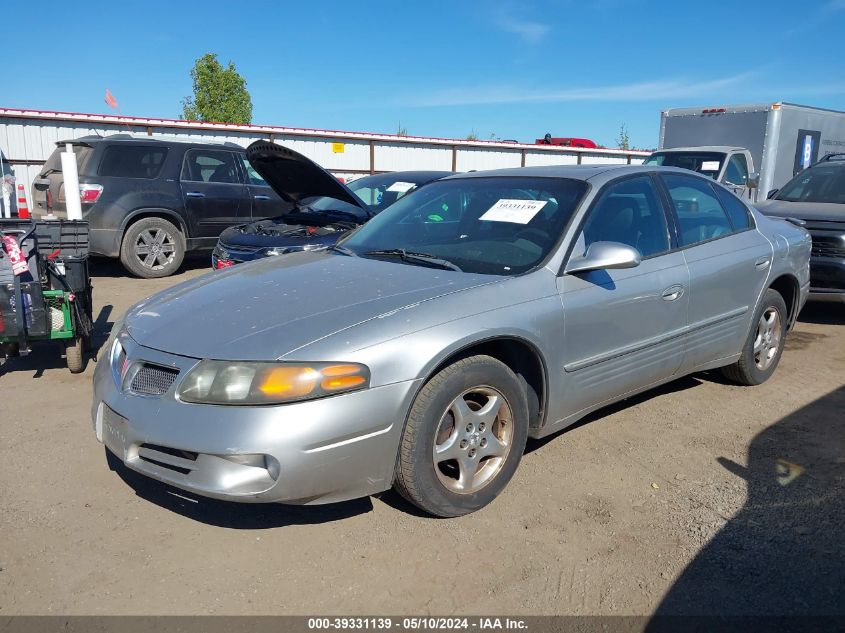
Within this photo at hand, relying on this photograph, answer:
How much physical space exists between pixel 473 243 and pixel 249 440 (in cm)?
170

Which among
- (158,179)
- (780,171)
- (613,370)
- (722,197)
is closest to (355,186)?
(158,179)

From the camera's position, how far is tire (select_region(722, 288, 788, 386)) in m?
4.76

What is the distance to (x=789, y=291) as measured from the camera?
520 cm

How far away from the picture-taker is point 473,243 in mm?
3719

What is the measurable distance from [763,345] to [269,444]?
12.7ft

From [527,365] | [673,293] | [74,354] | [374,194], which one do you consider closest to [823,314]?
[673,293]

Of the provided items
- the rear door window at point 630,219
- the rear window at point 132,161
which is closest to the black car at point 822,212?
the rear door window at point 630,219

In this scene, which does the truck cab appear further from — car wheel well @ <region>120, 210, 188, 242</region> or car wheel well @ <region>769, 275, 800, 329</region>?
car wheel well @ <region>120, 210, 188, 242</region>

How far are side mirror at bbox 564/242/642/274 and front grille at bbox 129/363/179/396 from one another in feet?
6.23

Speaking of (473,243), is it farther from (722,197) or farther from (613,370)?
(722,197)

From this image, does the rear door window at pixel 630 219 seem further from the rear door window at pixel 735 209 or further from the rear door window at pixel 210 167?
the rear door window at pixel 210 167

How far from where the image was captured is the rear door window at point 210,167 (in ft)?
31.4

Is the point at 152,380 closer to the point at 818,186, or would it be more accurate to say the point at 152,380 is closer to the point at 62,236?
the point at 62,236

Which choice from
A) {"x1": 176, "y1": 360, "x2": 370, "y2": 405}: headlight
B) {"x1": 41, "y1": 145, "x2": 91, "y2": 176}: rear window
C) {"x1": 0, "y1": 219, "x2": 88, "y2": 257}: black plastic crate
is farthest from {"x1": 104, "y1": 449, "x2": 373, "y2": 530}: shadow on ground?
{"x1": 41, "y1": 145, "x2": 91, "y2": 176}: rear window
